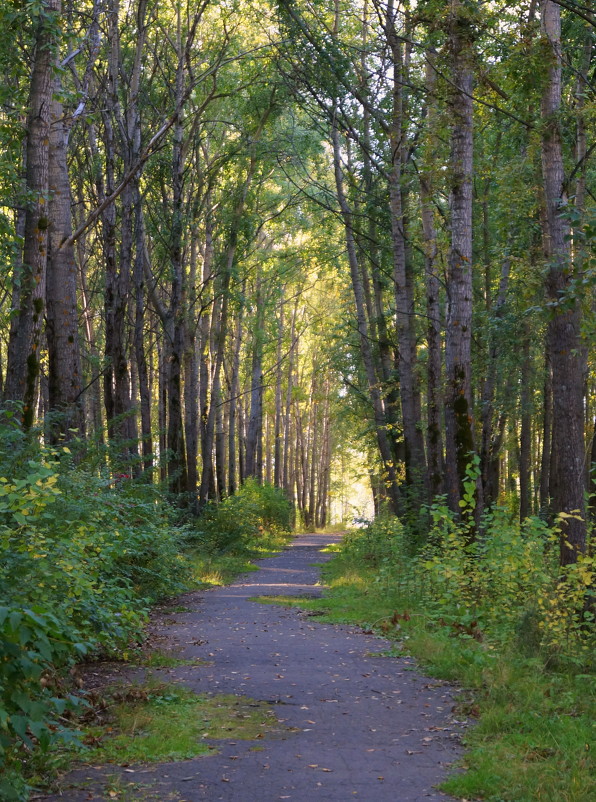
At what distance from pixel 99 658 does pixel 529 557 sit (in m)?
5.15

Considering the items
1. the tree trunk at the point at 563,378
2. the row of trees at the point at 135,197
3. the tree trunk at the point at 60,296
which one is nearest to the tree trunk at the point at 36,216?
the row of trees at the point at 135,197

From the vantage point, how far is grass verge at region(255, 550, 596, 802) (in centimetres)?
548

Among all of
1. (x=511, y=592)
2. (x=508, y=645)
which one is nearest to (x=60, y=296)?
(x=511, y=592)

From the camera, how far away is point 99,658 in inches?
367

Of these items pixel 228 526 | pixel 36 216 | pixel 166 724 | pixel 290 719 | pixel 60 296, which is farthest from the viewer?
pixel 228 526

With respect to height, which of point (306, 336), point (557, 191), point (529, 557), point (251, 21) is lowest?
point (529, 557)

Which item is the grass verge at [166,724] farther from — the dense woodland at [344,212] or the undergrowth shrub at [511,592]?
the undergrowth shrub at [511,592]

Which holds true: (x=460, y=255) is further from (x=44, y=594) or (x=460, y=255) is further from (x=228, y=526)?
(x=228, y=526)

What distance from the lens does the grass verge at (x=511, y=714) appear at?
18.0 ft

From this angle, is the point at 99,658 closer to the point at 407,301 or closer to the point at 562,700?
the point at 562,700

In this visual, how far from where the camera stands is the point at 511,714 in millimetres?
6957

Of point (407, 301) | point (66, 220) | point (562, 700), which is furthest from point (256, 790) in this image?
point (407, 301)

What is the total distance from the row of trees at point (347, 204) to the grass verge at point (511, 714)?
1683 millimetres

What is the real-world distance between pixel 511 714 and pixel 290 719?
178cm
